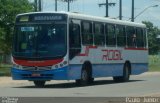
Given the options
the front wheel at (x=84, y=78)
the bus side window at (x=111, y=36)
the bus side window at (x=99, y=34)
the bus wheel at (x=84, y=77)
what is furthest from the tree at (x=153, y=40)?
the bus wheel at (x=84, y=77)

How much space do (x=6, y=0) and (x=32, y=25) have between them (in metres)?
18.4

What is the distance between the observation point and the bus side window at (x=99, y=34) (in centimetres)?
2869

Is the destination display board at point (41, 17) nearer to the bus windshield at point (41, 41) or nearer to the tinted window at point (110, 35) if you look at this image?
the bus windshield at point (41, 41)

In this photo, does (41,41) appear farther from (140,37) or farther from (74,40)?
(140,37)

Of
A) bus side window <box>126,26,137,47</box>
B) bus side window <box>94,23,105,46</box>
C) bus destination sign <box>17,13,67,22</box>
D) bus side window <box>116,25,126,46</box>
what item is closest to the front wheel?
bus side window <box>94,23,105,46</box>

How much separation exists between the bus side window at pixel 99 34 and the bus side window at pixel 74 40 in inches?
79.5

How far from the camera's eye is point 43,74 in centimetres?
2594

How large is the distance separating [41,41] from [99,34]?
3.94 m

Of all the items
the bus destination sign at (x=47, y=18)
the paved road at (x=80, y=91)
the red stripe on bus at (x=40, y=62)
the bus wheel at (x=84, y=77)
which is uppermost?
the bus destination sign at (x=47, y=18)

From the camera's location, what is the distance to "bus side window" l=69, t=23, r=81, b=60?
1028 inches

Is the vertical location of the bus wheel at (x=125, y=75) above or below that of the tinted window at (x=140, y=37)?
below

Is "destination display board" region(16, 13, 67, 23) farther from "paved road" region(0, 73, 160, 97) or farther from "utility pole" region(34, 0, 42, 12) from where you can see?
"utility pole" region(34, 0, 42, 12)

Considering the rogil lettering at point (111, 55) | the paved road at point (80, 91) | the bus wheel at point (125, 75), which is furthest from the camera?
the bus wheel at point (125, 75)

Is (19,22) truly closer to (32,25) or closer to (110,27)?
(32,25)
